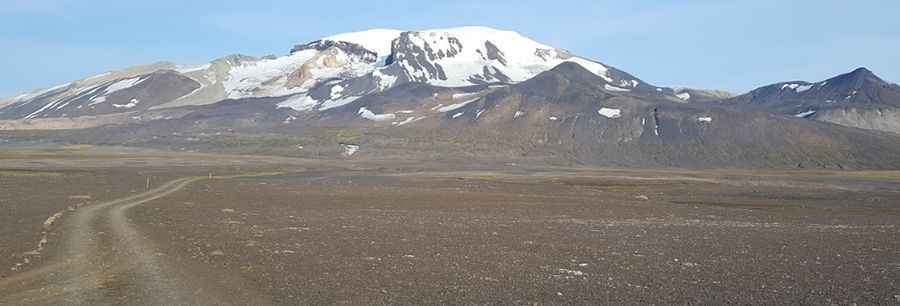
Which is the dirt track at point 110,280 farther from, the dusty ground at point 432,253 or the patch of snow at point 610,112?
the patch of snow at point 610,112

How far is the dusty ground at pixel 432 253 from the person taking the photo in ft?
57.0

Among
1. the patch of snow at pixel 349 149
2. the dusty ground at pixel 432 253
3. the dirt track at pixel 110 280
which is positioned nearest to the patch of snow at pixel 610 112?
the patch of snow at pixel 349 149

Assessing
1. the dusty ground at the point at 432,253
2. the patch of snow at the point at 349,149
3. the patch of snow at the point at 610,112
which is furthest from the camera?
the patch of snow at the point at 610,112

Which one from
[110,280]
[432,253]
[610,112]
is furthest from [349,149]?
[110,280]

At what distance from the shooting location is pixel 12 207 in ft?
124

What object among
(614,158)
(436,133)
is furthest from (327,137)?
(614,158)

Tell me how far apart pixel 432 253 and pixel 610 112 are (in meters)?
174

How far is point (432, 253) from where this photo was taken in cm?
2444

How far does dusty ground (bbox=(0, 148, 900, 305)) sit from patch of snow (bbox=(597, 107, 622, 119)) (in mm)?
142602

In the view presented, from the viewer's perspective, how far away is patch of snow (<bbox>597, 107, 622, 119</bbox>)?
190 m

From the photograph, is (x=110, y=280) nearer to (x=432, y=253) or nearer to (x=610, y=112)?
(x=432, y=253)

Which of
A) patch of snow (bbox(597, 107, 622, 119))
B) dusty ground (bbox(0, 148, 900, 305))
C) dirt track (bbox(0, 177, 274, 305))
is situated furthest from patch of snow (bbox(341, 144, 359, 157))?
dirt track (bbox(0, 177, 274, 305))

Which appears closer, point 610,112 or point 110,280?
point 110,280

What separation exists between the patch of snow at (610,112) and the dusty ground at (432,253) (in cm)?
14260
